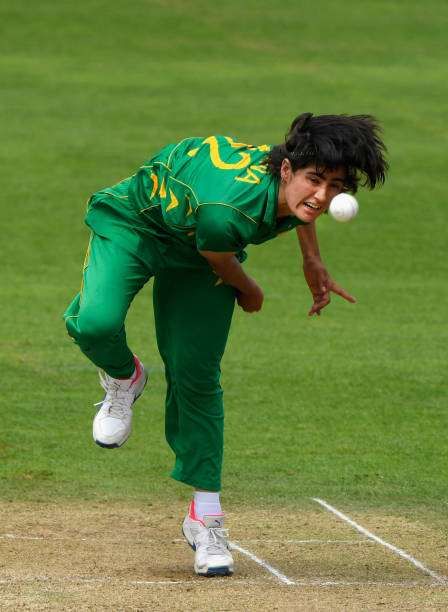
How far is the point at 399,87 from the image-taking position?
1075 inches

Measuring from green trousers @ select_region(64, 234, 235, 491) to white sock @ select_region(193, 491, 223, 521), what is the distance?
40 mm

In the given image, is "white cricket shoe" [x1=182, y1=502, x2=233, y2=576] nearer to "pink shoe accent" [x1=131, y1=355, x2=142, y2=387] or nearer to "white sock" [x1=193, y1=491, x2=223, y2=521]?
"white sock" [x1=193, y1=491, x2=223, y2=521]

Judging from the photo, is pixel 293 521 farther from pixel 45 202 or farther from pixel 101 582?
pixel 45 202

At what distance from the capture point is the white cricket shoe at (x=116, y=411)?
648 cm

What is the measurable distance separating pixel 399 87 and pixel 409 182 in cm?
717

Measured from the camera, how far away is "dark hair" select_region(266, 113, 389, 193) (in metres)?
5.75

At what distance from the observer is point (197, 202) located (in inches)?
223

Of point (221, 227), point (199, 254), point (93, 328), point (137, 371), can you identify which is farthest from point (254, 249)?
point (221, 227)

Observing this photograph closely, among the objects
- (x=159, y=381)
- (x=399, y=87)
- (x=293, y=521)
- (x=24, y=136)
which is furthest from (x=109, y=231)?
(x=399, y=87)

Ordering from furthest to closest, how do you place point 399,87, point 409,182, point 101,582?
1. point 399,87
2. point 409,182
3. point 101,582

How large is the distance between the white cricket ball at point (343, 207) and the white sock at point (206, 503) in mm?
1550

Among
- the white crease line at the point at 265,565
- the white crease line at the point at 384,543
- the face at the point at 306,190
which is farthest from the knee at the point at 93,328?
the white crease line at the point at 384,543

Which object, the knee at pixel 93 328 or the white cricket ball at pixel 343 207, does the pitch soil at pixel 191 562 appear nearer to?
the knee at pixel 93 328

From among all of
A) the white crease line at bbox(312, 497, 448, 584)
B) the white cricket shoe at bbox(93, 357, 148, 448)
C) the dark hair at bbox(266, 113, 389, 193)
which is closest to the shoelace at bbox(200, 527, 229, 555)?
the white cricket shoe at bbox(93, 357, 148, 448)
